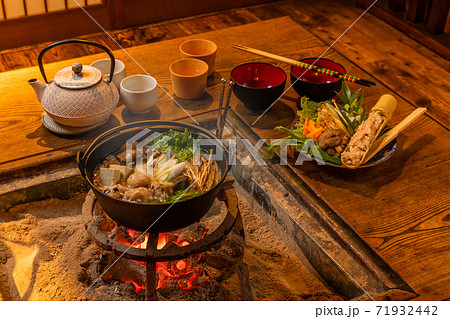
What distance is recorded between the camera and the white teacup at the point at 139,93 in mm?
2270

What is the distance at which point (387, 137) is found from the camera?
2.08m

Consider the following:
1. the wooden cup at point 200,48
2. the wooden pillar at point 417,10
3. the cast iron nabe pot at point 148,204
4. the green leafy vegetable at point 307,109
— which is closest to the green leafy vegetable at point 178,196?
the cast iron nabe pot at point 148,204

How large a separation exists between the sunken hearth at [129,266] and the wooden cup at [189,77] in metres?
0.56

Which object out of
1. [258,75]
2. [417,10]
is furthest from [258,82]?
[417,10]

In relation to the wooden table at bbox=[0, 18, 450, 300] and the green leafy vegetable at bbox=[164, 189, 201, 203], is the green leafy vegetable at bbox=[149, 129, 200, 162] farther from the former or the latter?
the wooden table at bbox=[0, 18, 450, 300]

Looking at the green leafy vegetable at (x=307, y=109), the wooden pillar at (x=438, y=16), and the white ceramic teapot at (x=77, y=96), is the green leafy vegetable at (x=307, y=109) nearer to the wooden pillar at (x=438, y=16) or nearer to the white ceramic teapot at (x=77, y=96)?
the white ceramic teapot at (x=77, y=96)

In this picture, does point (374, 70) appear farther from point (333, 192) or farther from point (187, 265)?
point (187, 265)

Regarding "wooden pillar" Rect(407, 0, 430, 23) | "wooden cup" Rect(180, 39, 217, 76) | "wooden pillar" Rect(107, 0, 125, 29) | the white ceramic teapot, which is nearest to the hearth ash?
the white ceramic teapot

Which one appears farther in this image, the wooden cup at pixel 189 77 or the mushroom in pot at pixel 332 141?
the wooden cup at pixel 189 77

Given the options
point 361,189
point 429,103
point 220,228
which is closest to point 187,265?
point 220,228

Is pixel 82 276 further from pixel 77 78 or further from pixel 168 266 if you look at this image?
pixel 77 78

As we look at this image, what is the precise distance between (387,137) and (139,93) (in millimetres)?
1068

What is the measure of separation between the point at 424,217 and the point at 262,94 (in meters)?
0.86

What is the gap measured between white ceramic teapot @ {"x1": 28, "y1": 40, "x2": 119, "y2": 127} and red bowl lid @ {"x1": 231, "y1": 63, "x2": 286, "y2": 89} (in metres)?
0.65
